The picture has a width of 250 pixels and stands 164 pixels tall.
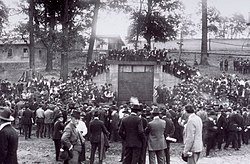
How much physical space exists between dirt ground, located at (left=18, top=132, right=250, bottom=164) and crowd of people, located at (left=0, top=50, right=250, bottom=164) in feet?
1.47

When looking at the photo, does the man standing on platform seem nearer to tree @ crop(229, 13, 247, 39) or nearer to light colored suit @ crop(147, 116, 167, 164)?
light colored suit @ crop(147, 116, 167, 164)

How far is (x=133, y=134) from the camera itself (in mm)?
9758

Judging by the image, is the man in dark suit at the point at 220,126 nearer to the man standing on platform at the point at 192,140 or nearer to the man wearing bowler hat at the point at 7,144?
the man standing on platform at the point at 192,140

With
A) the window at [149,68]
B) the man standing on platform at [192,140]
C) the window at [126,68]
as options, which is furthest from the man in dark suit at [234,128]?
the window at [126,68]

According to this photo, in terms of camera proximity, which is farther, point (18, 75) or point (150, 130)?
point (18, 75)

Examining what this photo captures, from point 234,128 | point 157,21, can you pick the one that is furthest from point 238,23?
point 234,128

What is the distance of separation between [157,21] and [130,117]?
32871mm

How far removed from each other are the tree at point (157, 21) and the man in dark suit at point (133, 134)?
106ft

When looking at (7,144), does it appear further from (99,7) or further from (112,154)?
(99,7)

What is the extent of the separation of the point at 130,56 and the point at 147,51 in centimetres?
141

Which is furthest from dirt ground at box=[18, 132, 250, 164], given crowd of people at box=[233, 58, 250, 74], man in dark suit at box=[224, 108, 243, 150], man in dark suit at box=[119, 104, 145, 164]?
crowd of people at box=[233, 58, 250, 74]

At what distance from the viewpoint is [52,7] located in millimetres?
40156

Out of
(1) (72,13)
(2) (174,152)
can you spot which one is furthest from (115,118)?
(1) (72,13)

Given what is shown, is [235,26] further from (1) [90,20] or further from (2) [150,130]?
(2) [150,130]
